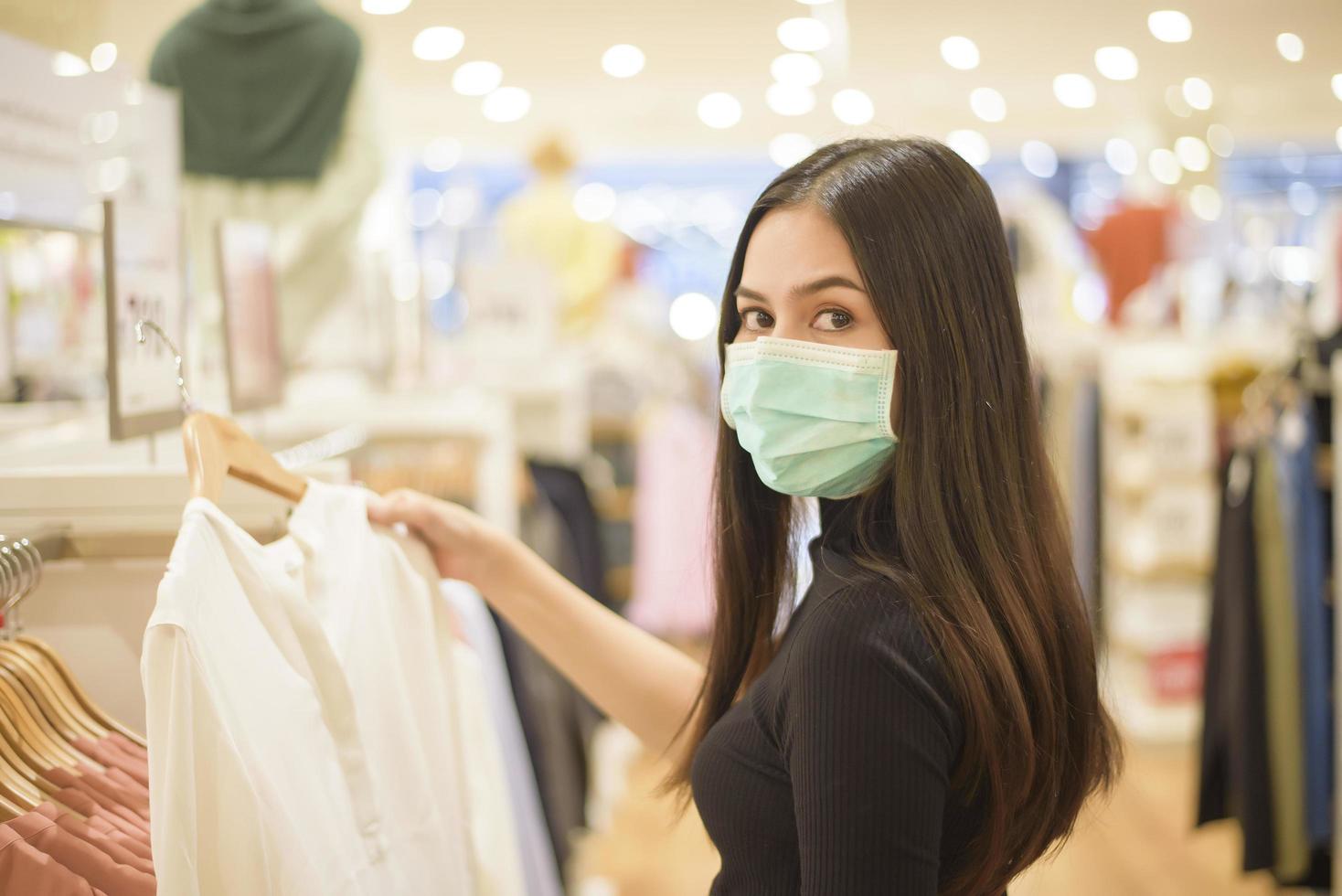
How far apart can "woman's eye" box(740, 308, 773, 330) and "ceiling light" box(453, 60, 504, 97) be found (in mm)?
6832

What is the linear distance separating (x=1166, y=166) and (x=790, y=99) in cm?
297

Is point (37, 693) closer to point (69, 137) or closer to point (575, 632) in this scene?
point (575, 632)

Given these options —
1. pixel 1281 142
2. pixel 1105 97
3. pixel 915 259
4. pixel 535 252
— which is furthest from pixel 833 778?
pixel 1281 142

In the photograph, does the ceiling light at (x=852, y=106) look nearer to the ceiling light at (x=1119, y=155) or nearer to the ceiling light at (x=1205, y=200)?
the ceiling light at (x=1119, y=155)

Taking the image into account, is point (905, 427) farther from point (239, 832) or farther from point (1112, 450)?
point (1112, 450)

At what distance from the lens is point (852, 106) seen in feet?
28.9

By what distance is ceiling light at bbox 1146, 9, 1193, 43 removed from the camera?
14.6 ft

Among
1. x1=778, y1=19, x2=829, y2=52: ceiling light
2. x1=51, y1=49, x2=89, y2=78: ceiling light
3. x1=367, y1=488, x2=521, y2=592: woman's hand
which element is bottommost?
x1=367, y1=488, x2=521, y2=592: woman's hand

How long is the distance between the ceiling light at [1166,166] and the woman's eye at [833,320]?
6.59 meters

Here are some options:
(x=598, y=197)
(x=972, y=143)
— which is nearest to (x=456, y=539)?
(x=972, y=143)

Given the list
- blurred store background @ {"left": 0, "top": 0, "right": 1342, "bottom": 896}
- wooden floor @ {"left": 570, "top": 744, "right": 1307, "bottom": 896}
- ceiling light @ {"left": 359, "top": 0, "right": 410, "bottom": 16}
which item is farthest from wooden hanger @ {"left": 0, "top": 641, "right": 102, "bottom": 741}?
ceiling light @ {"left": 359, "top": 0, "right": 410, "bottom": 16}

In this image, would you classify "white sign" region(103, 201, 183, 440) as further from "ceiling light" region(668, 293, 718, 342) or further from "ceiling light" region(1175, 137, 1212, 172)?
"ceiling light" region(1175, 137, 1212, 172)

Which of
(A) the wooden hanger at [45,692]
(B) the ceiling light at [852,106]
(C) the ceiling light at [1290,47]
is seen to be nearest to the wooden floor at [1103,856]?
(A) the wooden hanger at [45,692]

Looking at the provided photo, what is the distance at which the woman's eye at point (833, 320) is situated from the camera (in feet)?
3.56
